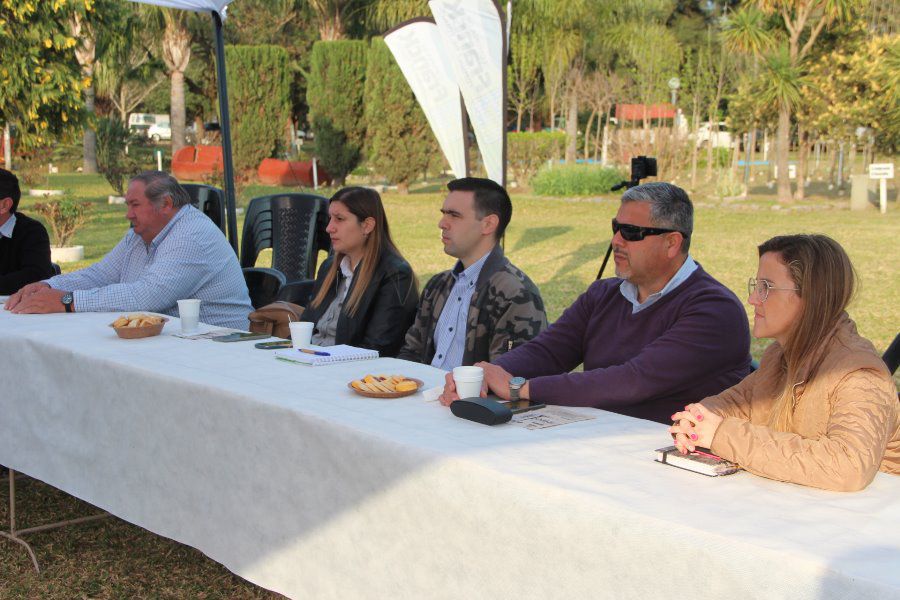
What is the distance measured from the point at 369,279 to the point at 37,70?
10.9 meters

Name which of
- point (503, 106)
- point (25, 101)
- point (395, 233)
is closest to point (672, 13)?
point (395, 233)

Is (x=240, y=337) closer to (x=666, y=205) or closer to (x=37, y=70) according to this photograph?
(x=666, y=205)

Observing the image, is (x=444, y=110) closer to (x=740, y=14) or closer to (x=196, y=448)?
(x=196, y=448)

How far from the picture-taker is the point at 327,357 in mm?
3143

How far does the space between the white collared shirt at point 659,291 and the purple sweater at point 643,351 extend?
14mm

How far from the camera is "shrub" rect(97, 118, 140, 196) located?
20.8 meters

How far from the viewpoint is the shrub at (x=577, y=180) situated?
24.0 meters

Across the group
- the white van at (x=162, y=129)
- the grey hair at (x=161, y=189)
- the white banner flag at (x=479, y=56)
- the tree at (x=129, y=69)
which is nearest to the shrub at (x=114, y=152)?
the tree at (x=129, y=69)

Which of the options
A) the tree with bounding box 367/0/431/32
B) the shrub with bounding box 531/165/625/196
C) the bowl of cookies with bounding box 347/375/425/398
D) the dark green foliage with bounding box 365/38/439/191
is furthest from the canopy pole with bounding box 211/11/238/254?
the tree with bounding box 367/0/431/32

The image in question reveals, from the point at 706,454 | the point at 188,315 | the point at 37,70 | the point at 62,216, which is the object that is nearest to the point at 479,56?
the point at 188,315

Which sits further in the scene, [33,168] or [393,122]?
[33,168]

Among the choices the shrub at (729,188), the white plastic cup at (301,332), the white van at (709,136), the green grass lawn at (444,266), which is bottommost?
the green grass lawn at (444,266)

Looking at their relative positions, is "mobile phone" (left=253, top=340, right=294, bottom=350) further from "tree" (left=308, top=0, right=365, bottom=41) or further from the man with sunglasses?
"tree" (left=308, top=0, right=365, bottom=41)

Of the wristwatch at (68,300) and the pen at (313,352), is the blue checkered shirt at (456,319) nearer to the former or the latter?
the pen at (313,352)
